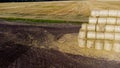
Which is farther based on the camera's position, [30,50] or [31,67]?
[30,50]

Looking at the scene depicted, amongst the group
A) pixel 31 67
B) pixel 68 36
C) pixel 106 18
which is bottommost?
pixel 68 36

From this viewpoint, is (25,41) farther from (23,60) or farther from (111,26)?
(111,26)

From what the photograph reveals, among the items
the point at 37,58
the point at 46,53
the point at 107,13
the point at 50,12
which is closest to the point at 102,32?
the point at 107,13

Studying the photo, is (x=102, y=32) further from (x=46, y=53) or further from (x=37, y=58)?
(x=37, y=58)

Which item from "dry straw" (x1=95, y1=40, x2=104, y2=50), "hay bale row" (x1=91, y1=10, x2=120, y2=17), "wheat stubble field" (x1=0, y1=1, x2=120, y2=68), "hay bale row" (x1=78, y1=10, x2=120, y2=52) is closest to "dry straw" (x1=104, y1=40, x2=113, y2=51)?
"hay bale row" (x1=78, y1=10, x2=120, y2=52)

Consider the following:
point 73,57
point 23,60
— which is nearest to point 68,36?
point 73,57

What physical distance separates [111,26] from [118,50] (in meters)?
1.52

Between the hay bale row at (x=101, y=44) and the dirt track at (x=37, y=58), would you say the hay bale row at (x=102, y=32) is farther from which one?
the dirt track at (x=37, y=58)

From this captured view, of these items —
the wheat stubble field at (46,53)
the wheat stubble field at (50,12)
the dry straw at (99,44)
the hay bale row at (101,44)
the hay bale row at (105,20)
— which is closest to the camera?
the wheat stubble field at (46,53)

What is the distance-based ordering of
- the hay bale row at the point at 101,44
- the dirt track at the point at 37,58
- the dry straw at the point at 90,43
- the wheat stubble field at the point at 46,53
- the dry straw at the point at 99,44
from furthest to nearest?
the dry straw at the point at 90,43, the dry straw at the point at 99,44, the hay bale row at the point at 101,44, the wheat stubble field at the point at 46,53, the dirt track at the point at 37,58

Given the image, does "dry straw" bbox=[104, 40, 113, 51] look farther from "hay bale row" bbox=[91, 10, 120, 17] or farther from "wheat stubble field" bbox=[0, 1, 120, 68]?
"hay bale row" bbox=[91, 10, 120, 17]

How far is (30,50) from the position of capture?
1470 centimetres

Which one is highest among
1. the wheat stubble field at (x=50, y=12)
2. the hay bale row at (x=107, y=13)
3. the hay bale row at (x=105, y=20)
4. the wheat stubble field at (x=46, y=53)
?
the hay bale row at (x=107, y=13)

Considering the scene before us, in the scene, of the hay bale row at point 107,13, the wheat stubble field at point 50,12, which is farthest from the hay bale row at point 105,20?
the wheat stubble field at point 50,12
